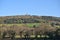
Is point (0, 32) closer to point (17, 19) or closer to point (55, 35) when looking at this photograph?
point (55, 35)

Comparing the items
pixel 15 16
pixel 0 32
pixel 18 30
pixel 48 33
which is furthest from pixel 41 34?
pixel 15 16

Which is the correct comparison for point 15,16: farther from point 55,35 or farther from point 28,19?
point 55,35

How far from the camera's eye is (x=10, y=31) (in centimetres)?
4225

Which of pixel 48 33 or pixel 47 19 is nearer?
pixel 48 33

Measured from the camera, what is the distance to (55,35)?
43.3 m

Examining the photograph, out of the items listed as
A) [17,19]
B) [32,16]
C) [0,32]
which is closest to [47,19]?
[32,16]

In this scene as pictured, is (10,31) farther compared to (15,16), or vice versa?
(15,16)

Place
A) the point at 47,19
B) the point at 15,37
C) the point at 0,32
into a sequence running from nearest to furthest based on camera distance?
the point at 0,32 < the point at 15,37 < the point at 47,19

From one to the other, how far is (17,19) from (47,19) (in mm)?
11469

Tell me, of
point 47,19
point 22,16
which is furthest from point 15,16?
point 47,19

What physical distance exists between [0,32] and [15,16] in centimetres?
3685

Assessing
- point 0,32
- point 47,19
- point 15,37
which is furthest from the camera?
point 47,19

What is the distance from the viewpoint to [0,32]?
4050 cm

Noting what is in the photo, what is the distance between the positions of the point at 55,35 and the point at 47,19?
1180 inches
